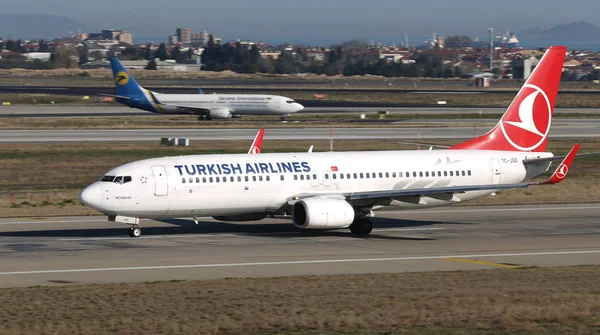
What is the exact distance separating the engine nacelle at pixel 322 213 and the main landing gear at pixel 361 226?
138 cm

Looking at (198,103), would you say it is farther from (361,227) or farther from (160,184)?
(160,184)

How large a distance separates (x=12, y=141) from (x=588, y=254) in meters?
56.7

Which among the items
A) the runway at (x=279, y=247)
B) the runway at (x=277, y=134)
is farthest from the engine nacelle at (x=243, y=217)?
the runway at (x=277, y=134)

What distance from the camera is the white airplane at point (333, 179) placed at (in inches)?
1515

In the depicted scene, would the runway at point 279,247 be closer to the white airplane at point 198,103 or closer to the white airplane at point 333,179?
the white airplane at point 333,179

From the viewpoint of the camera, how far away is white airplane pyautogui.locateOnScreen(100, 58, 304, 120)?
113m

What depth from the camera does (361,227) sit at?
4103cm

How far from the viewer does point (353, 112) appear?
126 metres

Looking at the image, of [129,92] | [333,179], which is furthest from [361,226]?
[129,92]

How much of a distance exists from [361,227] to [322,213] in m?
A: 2.84

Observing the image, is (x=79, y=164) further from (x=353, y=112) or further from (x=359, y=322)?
(x=353, y=112)

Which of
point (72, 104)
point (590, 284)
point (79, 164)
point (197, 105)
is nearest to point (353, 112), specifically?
point (197, 105)

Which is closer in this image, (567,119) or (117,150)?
(117,150)

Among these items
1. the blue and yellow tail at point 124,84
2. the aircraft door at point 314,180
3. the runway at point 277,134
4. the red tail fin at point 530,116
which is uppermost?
the red tail fin at point 530,116
